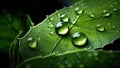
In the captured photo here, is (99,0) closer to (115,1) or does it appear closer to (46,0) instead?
(115,1)

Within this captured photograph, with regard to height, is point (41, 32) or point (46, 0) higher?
point (46, 0)

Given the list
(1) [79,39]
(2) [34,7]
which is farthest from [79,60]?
(2) [34,7]

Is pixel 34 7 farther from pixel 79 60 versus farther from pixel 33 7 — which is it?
pixel 79 60

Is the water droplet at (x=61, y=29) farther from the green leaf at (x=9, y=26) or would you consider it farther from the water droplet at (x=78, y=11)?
the green leaf at (x=9, y=26)

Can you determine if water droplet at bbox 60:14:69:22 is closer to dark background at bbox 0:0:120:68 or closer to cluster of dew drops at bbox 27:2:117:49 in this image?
cluster of dew drops at bbox 27:2:117:49

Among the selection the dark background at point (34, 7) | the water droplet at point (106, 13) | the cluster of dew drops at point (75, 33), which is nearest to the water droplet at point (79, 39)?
the cluster of dew drops at point (75, 33)

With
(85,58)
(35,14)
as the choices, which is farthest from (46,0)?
(85,58)

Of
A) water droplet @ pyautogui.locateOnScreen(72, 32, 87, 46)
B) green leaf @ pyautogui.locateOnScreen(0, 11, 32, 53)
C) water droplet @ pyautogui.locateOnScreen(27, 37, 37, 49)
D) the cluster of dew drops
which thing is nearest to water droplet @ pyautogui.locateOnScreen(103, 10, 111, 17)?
the cluster of dew drops
